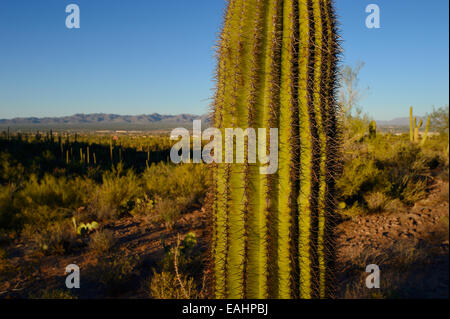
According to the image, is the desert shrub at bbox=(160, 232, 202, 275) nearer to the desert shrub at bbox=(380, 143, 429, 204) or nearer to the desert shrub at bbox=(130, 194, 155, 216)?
the desert shrub at bbox=(130, 194, 155, 216)

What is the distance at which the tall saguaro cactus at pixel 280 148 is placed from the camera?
224 cm

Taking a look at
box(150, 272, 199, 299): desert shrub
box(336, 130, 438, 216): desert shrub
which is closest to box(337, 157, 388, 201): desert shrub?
box(336, 130, 438, 216): desert shrub

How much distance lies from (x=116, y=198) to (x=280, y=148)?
622cm

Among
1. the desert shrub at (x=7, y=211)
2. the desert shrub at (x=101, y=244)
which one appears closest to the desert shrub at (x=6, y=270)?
the desert shrub at (x=101, y=244)

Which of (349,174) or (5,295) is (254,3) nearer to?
(5,295)

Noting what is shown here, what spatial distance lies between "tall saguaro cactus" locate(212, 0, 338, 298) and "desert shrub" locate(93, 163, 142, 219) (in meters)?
5.15

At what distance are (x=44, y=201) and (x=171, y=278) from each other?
4.71 meters

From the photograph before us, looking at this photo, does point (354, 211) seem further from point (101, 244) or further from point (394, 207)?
point (101, 244)

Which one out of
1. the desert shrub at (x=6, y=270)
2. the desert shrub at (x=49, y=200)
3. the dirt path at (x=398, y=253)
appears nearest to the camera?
the dirt path at (x=398, y=253)

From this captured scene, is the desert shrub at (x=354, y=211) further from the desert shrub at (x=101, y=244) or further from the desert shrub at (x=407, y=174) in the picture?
the desert shrub at (x=101, y=244)

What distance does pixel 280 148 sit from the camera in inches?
87.4

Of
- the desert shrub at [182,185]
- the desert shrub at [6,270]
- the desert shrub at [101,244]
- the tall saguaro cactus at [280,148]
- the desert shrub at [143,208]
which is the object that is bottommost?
the desert shrub at [6,270]

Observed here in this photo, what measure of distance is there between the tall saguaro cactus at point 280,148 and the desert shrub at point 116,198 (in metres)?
5.15

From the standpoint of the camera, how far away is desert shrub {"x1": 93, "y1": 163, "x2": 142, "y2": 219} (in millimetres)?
6891
